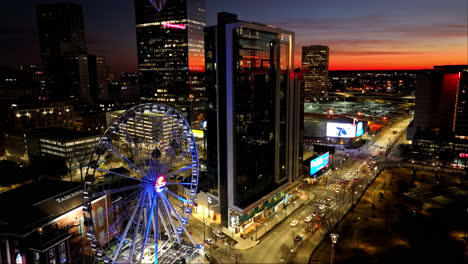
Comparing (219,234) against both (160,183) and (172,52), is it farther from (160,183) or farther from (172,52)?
(172,52)

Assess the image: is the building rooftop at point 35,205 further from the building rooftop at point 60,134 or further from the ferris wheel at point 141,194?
the building rooftop at point 60,134

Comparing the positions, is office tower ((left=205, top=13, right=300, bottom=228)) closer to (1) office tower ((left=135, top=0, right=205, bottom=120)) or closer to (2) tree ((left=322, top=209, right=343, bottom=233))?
(2) tree ((left=322, top=209, right=343, bottom=233))

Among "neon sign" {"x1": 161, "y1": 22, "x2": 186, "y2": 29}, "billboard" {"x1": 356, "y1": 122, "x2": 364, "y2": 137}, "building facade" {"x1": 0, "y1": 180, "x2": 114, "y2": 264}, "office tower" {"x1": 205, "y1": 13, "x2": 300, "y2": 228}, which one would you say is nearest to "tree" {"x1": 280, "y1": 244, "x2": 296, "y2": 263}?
"office tower" {"x1": 205, "y1": 13, "x2": 300, "y2": 228}

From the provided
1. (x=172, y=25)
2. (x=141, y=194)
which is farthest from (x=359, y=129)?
(x=172, y=25)

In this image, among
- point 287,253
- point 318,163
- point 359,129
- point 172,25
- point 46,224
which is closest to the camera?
point 46,224

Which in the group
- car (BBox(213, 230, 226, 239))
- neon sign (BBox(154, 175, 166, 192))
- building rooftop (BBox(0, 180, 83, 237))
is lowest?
car (BBox(213, 230, 226, 239))

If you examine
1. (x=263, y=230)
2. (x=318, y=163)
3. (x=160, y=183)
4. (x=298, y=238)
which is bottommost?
(x=263, y=230)

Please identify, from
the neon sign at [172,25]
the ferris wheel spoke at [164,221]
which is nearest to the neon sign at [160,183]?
the ferris wheel spoke at [164,221]
